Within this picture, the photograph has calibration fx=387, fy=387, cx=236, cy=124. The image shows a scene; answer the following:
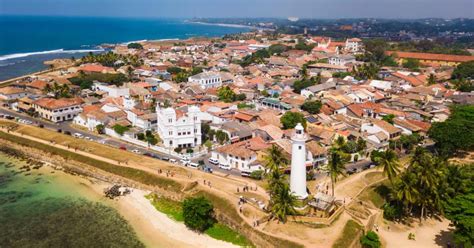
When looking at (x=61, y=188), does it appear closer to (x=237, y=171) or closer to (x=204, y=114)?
(x=237, y=171)

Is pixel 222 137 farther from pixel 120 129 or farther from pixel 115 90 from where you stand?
pixel 115 90

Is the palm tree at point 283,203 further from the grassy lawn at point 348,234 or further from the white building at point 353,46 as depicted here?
the white building at point 353,46

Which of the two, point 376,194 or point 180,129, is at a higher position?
point 180,129

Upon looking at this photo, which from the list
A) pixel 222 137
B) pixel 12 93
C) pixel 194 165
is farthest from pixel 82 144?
pixel 12 93

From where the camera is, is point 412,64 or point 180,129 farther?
point 412,64

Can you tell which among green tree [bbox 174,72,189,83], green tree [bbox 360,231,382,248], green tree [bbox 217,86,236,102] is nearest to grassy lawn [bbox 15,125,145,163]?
green tree [bbox 360,231,382,248]
